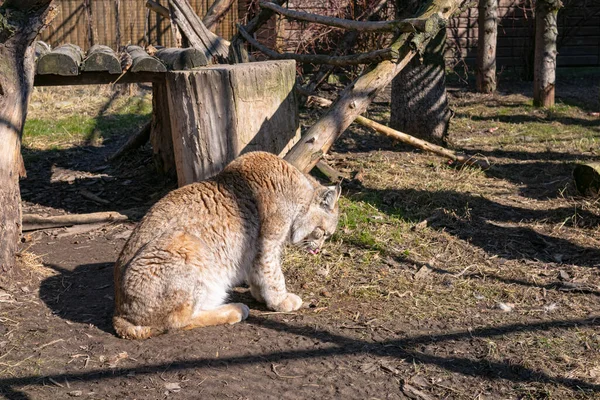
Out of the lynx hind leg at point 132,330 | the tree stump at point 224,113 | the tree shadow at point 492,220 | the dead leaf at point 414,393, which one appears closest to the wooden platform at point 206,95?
the tree stump at point 224,113

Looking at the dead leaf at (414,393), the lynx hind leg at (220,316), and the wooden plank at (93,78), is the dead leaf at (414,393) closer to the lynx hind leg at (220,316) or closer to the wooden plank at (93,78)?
the lynx hind leg at (220,316)

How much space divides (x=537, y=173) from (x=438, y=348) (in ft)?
15.0

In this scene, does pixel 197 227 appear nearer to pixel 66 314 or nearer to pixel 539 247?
pixel 66 314

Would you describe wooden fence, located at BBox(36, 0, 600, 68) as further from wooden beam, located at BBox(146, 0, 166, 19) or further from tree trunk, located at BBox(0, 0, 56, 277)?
tree trunk, located at BBox(0, 0, 56, 277)

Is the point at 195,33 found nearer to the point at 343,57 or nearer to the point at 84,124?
the point at 343,57

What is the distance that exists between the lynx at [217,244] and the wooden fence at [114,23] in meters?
10.7

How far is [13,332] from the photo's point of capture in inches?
189

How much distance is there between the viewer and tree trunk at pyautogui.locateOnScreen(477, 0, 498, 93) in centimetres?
1291

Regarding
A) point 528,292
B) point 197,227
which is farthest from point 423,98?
point 197,227

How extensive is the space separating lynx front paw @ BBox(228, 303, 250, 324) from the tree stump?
1.84 m

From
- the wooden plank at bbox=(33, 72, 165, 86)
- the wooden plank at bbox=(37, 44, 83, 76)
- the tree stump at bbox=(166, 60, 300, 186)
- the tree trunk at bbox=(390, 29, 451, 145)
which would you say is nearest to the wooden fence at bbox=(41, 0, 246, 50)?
the tree trunk at bbox=(390, 29, 451, 145)

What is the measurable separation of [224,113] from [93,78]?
1.44m

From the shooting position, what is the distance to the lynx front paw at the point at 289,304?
523 cm

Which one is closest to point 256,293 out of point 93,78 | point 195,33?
point 93,78
